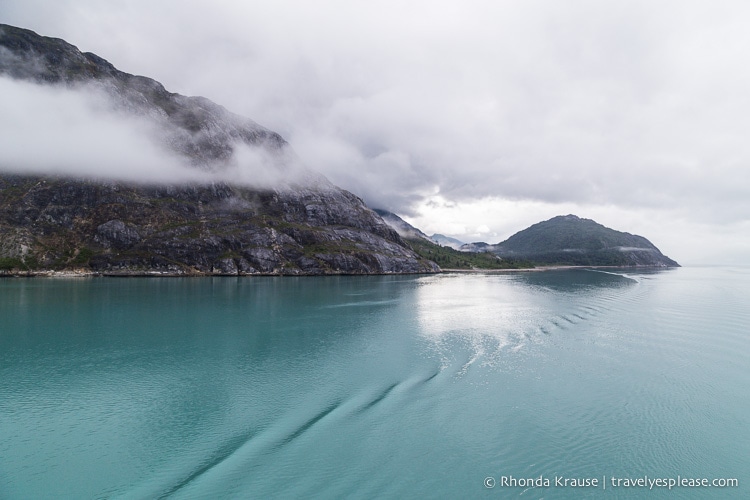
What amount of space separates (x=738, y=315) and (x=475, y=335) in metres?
65.7

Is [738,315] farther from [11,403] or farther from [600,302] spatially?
[11,403]

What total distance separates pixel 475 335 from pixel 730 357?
34.0 metres

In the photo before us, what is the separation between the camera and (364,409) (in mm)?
32594

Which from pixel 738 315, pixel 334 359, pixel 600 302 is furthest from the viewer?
pixel 600 302

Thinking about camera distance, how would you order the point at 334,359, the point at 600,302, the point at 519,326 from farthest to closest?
the point at 600,302, the point at 519,326, the point at 334,359

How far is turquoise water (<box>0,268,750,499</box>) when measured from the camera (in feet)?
74.4

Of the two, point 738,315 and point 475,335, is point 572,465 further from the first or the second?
point 738,315

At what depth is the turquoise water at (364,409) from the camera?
74.4 ft

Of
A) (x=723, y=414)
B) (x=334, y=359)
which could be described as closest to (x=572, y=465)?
A: (x=723, y=414)

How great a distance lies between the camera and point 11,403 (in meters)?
32.4

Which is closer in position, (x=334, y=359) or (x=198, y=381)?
(x=198, y=381)

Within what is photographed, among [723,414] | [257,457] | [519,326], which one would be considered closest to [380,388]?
[257,457]

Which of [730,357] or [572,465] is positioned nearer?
[572,465]

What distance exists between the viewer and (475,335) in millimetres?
62250
